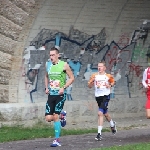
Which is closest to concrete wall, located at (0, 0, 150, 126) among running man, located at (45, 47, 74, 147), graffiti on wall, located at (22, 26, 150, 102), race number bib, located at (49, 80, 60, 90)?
graffiti on wall, located at (22, 26, 150, 102)

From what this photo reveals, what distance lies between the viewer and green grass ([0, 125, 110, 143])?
13992mm

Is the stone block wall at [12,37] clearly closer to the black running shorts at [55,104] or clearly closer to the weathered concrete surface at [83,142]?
the weathered concrete surface at [83,142]

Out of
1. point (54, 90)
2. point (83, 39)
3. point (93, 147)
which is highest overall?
point (83, 39)

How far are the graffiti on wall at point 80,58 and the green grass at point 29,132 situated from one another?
1.32 metres

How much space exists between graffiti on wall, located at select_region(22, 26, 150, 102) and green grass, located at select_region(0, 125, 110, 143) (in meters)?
1.32

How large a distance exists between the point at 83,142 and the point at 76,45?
4.60m

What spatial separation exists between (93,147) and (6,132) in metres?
2.90

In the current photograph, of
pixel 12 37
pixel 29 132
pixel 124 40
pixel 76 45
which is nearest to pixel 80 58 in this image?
pixel 76 45

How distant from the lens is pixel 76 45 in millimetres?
17516

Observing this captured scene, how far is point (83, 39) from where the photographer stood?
57.6 ft

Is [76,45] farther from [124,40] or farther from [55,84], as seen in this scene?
[55,84]

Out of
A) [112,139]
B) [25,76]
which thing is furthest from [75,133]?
[25,76]

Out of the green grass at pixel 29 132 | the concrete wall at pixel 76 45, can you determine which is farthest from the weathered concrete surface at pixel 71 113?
the green grass at pixel 29 132

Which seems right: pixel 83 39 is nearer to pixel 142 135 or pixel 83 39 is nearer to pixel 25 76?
pixel 25 76
